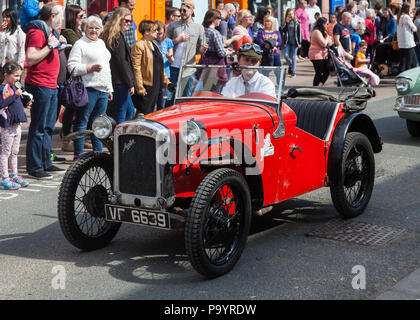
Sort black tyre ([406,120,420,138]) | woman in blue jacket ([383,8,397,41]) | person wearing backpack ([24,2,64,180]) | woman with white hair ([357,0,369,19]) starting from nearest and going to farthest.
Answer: person wearing backpack ([24,2,64,180]), black tyre ([406,120,420,138]), woman in blue jacket ([383,8,397,41]), woman with white hair ([357,0,369,19])

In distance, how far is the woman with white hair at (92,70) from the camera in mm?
8664

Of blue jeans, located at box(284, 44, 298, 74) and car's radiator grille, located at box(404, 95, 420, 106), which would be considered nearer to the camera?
car's radiator grille, located at box(404, 95, 420, 106)

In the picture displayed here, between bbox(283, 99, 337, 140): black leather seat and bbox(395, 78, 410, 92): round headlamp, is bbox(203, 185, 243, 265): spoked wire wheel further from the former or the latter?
bbox(395, 78, 410, 92): round headlamp

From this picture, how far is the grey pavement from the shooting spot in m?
4.70

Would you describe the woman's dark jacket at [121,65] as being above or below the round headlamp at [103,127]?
above

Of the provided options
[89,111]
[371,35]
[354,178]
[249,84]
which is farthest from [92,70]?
[371,35]

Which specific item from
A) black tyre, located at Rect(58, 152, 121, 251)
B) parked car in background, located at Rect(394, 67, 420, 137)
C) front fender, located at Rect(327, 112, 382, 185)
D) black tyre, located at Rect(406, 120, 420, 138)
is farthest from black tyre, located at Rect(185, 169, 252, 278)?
black tyre, located at Rect(406, 120, 420, 138)

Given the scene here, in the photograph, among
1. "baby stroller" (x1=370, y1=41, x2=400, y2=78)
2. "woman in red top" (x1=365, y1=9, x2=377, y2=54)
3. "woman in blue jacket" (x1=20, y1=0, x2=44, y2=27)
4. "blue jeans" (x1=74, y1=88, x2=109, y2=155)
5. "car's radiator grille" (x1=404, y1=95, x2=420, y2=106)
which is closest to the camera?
"blue jeans" (x1=74, y1=88, x2=109, y2=155)

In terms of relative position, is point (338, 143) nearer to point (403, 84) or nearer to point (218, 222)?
point (218, 222)

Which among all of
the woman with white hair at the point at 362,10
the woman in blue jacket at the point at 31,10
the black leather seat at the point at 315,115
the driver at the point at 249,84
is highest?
the woman with white hair at the point at 362,10

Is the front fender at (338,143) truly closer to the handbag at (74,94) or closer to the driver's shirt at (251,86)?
the driver's shirt at (251,86)

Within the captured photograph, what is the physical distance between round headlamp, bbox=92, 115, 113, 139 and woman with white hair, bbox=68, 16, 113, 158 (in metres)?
3.08

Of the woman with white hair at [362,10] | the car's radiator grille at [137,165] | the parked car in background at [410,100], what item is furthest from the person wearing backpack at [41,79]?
the woman with white hair at [362,10]
